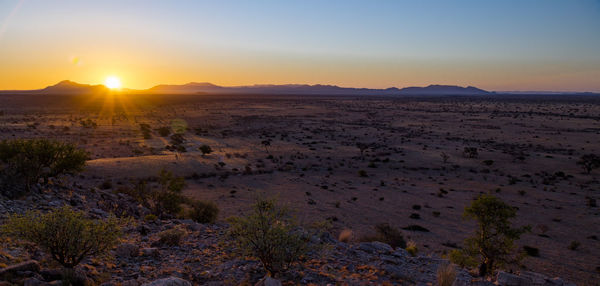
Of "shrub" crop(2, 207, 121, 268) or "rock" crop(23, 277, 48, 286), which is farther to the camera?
"shrub" crop(2, 207, 121, 268)

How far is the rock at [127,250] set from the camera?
8.66 m

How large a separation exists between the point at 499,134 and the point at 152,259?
220 ft

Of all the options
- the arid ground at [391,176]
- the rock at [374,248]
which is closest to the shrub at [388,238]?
the arid ground at [391,176]

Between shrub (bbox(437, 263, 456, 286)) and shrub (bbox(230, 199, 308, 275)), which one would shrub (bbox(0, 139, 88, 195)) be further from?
shrub (bbox(437, 263, 456, 286))

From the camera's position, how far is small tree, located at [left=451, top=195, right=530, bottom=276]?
400 inches

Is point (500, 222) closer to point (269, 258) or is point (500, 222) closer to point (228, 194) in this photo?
point (269, 258)

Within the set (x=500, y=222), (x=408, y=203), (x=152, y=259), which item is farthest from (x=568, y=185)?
(x=152, y=259)

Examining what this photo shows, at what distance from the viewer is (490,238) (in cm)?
1077

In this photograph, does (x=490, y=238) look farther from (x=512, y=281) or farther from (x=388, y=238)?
(x=388, y=238)

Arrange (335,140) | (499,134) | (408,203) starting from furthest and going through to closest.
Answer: (499,134) → (335,140) → (408,203)

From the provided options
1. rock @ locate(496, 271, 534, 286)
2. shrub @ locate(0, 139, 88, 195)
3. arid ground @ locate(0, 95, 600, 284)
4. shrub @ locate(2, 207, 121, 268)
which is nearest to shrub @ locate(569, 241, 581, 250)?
arid ground @ locate(0, 95, 600, 284)

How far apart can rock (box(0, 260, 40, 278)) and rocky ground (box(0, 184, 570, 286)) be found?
0.01 metres

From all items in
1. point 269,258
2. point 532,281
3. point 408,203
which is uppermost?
point 269,258

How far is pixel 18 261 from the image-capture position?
6.98 metres
